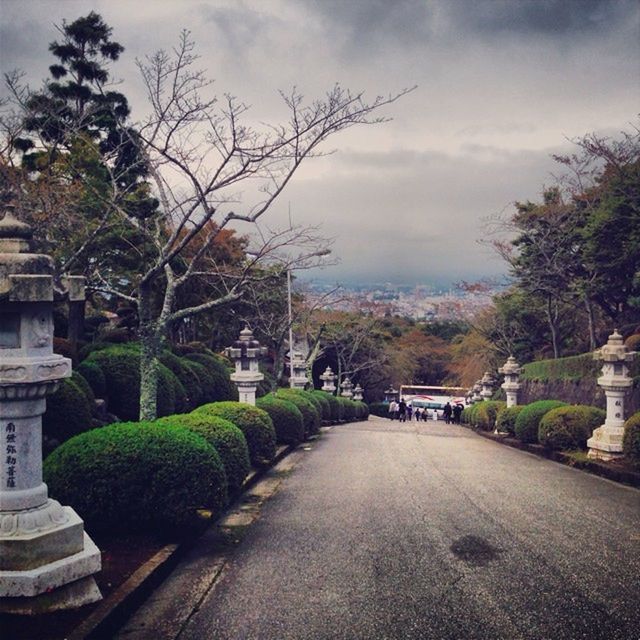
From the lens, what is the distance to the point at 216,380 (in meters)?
19.7

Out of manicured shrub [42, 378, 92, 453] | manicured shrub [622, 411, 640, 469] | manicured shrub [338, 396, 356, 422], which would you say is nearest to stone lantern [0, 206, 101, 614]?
manicured shrub [42, 378, 92, 453]

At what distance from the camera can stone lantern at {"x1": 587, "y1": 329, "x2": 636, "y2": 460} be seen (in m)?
13.2

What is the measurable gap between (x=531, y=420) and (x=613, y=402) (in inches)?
184

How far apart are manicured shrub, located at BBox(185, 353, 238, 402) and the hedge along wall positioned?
11.9 meters

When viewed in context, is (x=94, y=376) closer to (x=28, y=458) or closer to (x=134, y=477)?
(x=134, y=477)

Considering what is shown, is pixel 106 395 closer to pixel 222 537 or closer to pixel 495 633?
pixel 222 537

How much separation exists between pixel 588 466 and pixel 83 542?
1084cm

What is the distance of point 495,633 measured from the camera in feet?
15.8

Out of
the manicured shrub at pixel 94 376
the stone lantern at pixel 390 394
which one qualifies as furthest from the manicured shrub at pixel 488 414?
the stone lantern at pixel 390 394

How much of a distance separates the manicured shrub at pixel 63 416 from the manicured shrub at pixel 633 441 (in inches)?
372

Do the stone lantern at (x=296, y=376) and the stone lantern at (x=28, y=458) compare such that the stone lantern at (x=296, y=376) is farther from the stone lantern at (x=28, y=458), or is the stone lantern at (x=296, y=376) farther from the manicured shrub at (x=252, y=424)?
the stone lantern at (x=28, y=458)

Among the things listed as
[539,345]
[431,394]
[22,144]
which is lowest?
[431,394]

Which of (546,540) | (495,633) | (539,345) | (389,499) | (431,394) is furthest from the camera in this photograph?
(431,394)

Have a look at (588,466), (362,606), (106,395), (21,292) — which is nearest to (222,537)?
(362,606)
